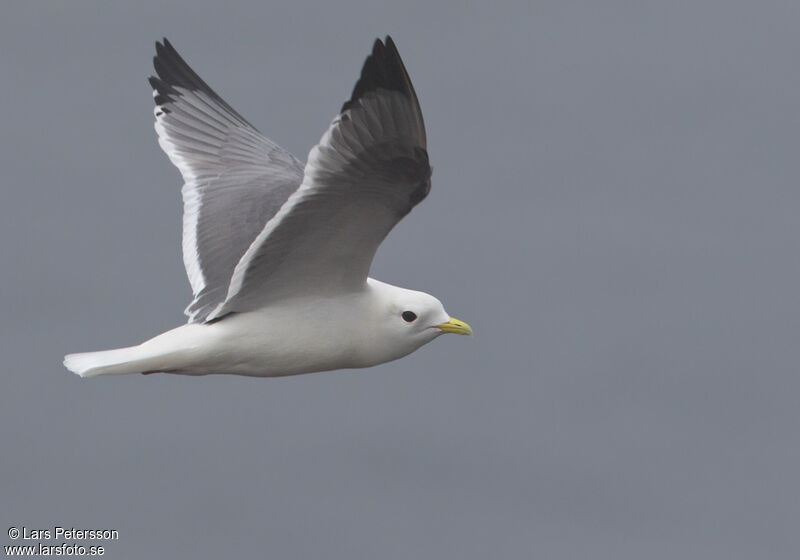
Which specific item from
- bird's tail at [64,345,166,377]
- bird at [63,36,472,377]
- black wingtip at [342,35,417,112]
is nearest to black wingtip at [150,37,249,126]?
bird at [63,36,472,377]

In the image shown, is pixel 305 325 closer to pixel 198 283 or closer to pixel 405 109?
pixel 198 283

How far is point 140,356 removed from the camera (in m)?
10.7

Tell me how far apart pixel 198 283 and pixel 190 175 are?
4.80ft

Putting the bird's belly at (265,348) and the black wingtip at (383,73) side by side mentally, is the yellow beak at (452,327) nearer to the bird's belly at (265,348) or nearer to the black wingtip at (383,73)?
the bird's belly at (265,348)

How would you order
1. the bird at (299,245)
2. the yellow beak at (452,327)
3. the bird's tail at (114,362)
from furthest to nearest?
the yellow beak at (452,327), the bird's tail at (114,362), the bird at (299,245)

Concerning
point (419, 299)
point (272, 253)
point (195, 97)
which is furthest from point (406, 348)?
point (195, 97)

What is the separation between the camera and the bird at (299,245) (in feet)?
31.3

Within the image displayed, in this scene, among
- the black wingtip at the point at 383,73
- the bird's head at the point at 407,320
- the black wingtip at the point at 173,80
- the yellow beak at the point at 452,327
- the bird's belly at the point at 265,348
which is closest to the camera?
the black wingtip at the point at 383,73

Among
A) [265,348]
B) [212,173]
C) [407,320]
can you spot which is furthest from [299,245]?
[212,173]

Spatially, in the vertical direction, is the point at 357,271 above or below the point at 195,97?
below

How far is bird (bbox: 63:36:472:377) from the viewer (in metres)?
9.53

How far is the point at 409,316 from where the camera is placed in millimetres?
11242

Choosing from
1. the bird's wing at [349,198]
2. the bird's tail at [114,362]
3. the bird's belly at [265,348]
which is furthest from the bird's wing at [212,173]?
the bird's wing at [349,198]

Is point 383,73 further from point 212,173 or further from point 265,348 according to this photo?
point 212,173
